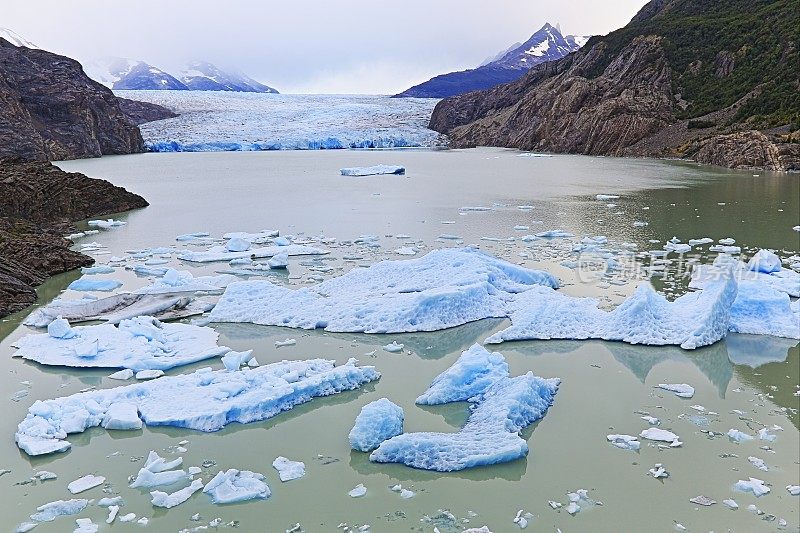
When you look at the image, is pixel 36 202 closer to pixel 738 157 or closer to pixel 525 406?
pixel 525 406

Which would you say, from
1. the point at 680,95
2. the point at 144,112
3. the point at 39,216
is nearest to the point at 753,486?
the point at 39,216

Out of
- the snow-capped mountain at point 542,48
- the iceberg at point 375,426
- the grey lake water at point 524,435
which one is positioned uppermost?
the snow-capped mountain at point 542,48

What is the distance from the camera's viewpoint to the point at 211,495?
404 cm

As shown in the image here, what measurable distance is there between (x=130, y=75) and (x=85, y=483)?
188 meters

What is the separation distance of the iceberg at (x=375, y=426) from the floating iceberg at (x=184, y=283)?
454 centimetres

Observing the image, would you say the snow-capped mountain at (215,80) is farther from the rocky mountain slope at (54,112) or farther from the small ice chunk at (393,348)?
the small ice chunk at (393,348)

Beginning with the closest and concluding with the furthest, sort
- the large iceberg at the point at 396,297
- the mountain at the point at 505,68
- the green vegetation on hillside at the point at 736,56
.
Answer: the large iceberg at the point at 396,297, the green vegetation on hillside at the point at 736,56, the mountain at the point at 505,68

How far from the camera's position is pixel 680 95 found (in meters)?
41.2

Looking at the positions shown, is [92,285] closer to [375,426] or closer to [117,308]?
[117,308]

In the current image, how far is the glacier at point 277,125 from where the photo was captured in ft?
165

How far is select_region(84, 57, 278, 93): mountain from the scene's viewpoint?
542ft

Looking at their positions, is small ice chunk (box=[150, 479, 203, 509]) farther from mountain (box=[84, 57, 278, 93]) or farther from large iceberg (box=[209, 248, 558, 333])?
mountain (box=[84, 57, 278, 93])

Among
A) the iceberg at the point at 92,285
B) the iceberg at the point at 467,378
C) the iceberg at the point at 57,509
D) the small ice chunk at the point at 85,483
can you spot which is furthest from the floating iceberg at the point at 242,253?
the iceberg at the point at 57,509

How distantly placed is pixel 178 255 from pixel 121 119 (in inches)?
1542
